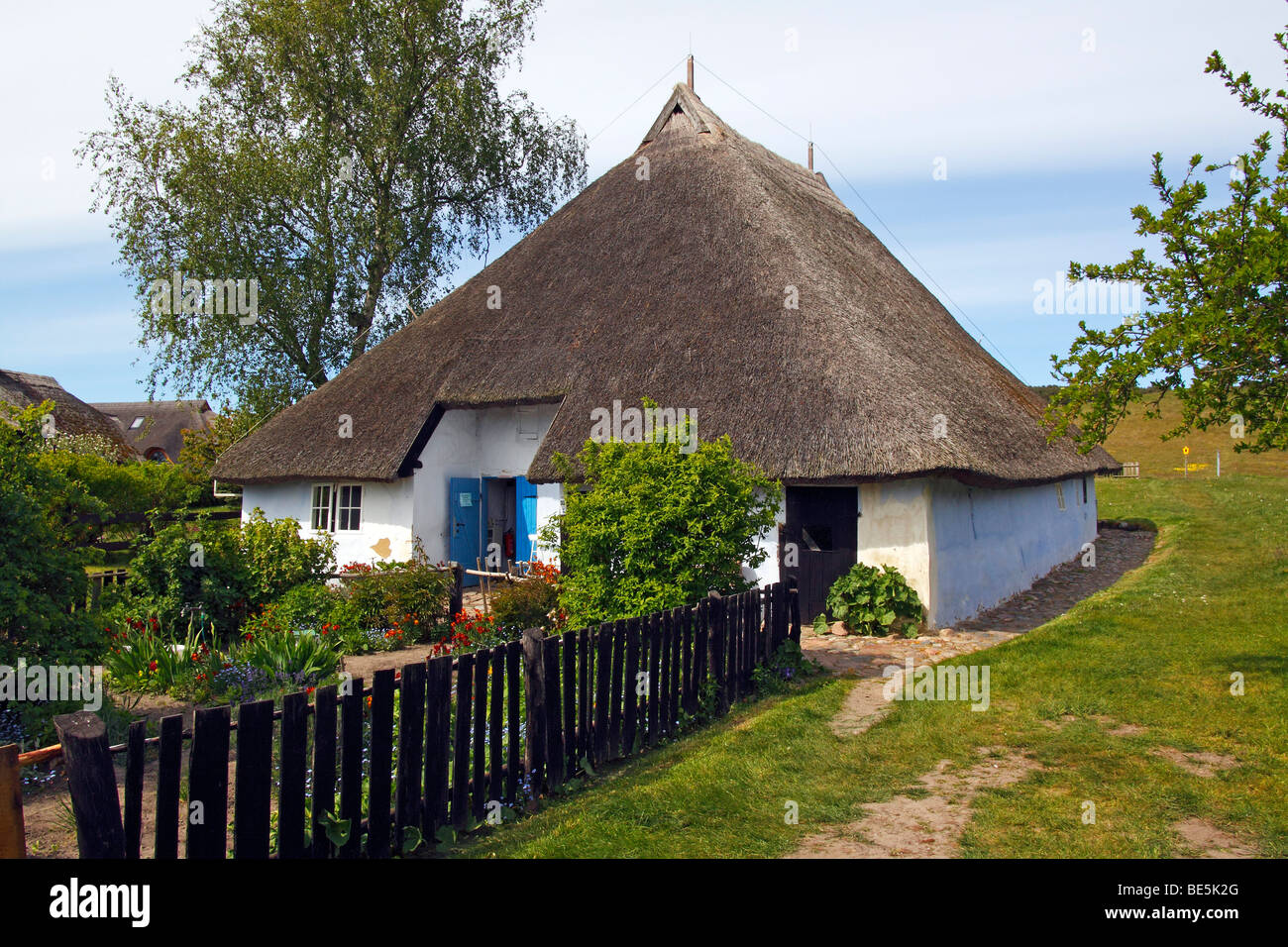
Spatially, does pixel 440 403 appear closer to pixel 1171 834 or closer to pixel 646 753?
pixel 646 753

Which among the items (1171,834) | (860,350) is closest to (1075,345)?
(1171,834)

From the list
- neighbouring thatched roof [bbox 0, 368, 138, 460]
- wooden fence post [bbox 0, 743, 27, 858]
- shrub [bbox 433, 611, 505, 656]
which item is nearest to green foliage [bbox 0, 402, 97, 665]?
Result: wooden fence post [bbox 0, 743, 27, 858]

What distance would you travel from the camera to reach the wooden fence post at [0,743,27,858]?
3.43 metres

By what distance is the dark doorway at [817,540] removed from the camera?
→ 500 inches

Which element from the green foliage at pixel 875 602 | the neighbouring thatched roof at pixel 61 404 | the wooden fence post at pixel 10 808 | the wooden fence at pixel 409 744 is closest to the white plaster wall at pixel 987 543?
the green foliage at pixel 875 602

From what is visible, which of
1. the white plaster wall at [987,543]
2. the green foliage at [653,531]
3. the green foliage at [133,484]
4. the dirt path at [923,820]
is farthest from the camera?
the green foliage at [133,484]

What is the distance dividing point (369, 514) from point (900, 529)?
10.2 m

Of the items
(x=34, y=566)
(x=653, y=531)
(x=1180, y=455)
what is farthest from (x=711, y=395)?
(x=1180, y=455)

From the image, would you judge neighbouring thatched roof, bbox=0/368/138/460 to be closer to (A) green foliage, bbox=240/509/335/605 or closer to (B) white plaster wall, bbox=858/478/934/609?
(A) green foliage, bbox=240/509/335/605

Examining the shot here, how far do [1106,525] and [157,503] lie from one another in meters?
27.1

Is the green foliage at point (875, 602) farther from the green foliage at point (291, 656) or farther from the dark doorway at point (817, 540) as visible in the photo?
the green foliage at point (291, 656)

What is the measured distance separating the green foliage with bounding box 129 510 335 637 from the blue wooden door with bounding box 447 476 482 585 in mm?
4612

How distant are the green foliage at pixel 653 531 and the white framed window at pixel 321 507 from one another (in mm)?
10388

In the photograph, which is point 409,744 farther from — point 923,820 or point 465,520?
point 465,520
